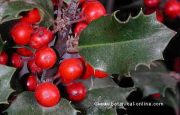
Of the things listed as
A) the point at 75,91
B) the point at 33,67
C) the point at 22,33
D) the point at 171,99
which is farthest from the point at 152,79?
the point at 22,33

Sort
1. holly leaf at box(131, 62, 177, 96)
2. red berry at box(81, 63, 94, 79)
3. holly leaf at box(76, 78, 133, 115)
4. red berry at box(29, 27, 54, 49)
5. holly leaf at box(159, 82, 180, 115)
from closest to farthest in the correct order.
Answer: red berry at box(29, 27, 54, 49) → red berry at box(81, 63, 94, 79) → holly leaf at box(76, 78, 133, 115) → holly leaf at box(131, 62, 177, 96) → holly leaf at box(159, 82, 180, 115)

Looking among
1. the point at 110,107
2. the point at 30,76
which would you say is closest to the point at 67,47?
the point at 30,76

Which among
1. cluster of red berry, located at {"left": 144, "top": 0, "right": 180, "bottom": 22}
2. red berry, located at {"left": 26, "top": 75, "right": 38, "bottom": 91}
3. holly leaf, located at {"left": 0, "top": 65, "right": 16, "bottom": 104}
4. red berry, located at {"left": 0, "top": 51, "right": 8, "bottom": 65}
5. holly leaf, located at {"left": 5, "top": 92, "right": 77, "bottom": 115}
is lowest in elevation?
cluster of red berry, located at {"left": 144, "top": 0, "right": 180, "bottom": 22}

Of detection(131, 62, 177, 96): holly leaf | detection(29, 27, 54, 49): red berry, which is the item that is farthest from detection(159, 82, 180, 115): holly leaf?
detection(29, 27, 54, 49): red berry

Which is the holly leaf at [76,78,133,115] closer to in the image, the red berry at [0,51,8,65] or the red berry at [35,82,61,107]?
the red berry at [35,82,61,107]

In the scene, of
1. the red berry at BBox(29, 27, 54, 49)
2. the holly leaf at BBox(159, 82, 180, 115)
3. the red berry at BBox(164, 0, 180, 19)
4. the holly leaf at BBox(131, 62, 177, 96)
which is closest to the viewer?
the red berry at BBox(29, 27, 54, 49)

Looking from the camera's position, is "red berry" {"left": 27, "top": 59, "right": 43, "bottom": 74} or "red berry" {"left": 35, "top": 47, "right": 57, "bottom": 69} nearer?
"red berry" {"left": 35, "top": 47, "right": 57, "bottom": 69}

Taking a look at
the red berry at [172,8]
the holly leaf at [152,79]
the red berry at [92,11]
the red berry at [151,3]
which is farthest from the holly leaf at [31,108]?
the red berry at [172,8]
